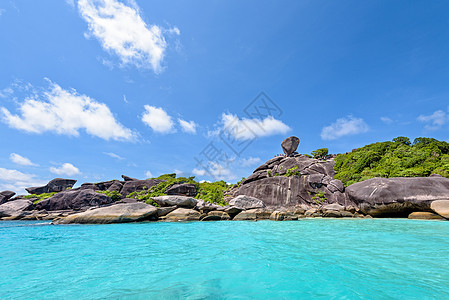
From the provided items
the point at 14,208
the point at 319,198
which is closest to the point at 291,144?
the point at 319,198

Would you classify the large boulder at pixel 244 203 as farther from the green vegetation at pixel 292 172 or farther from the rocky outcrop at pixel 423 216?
the rocky outcrop at pixel 423 216

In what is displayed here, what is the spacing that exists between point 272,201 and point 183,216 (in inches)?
547

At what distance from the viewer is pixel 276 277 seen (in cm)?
342

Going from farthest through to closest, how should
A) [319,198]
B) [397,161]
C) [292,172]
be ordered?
[292,172] < [319,198] < [397,161]

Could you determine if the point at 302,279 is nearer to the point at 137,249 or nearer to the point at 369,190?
the point at 137,249

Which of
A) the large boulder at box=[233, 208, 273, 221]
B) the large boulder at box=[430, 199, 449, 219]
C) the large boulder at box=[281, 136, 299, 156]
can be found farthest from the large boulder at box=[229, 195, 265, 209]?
the large boulder at box=[281, 136, 299, 156]

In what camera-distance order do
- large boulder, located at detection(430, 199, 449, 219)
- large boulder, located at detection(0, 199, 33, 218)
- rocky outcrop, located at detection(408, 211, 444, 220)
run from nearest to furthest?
large boulder, located at detection(430, 199, 449, 219) → rocky outcrop, located at detection(408, 211, 444, 220) → large boulder, located at detection(0, 199, 33, 218)

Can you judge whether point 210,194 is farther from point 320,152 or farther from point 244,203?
point 320,152

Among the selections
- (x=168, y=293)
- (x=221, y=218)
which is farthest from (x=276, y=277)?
(x=221, y=218)

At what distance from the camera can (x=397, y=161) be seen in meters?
21.2

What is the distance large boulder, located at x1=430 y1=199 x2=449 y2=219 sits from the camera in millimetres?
12156

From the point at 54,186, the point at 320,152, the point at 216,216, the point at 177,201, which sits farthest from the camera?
the point at 54,186

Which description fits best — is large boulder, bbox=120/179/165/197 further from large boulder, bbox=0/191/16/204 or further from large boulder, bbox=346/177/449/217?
large boulder, bbox=346/177/449/217

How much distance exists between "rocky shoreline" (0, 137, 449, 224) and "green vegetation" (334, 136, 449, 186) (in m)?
1.95
